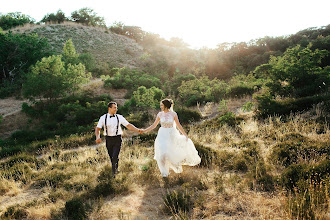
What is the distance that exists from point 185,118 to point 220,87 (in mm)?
6149

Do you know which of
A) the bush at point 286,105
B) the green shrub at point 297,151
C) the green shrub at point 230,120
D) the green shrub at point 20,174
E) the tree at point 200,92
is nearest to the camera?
the green shrub at point 297,151

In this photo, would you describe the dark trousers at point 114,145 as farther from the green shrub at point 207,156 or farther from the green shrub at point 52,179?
the green shrub at point 207,156

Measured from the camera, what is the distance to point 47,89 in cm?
1803

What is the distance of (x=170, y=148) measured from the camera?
5.75 meters

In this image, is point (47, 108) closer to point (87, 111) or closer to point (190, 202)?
point (87, 111)

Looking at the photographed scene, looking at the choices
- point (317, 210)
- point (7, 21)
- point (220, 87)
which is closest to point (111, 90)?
point (220, 87)

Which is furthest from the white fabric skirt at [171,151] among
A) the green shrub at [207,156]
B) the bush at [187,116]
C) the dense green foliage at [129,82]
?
the dense green foliage at [129,82]

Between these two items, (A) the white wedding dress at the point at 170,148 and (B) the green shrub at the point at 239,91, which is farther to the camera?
(B) the green shrub at the point at 239,91

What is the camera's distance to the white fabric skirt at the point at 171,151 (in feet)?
18.8

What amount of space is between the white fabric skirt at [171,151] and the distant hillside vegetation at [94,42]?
28.9 m

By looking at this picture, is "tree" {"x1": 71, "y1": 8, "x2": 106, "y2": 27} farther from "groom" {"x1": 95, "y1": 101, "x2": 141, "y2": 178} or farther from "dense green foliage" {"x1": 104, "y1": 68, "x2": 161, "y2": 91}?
"groom" {"x1": 95, "y1": 101, "x2": 141, "y2": 178}

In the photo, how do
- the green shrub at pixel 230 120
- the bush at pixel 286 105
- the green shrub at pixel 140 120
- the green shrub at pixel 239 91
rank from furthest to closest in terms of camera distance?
1. the green shrub at pixel 239 91
2. the green shrub at pixel 140 120
3. the green shrub at pixel 230 120
4. the bush at pixel 286 105

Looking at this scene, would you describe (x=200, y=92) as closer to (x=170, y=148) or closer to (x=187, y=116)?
(x=187, y=116)

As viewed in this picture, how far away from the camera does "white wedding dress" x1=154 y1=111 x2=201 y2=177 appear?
573 cm
